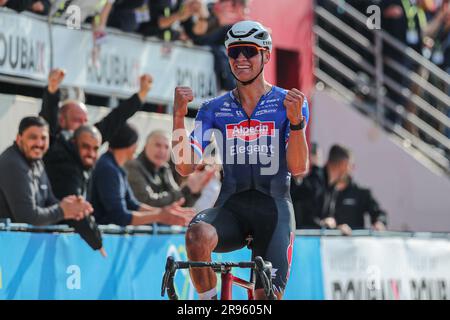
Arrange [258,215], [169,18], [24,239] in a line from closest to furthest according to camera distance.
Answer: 1. [258,215]
2. [24,239]
3. [169,18]

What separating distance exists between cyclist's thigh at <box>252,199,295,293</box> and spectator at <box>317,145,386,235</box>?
5725 mm

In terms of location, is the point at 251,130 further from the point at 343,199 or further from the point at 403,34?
the point at 403,34

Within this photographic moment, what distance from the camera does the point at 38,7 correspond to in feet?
40.9

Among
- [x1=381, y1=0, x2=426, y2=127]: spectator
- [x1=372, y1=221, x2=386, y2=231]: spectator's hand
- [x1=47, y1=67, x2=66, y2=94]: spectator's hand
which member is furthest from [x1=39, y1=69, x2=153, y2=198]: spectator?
[x1=381, y1=0, x2=426, y2=127]: spectator

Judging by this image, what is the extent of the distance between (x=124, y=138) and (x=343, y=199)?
12.5 ft

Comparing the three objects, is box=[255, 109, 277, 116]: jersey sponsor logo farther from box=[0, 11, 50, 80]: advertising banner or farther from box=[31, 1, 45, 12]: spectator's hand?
box=[31, 1, 45, 12]: spectator's hand

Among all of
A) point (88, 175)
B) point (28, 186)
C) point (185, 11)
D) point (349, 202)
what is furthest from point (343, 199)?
point (28, 186)

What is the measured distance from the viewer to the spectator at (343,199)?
560 inches

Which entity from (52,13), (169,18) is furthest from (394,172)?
(52,13)

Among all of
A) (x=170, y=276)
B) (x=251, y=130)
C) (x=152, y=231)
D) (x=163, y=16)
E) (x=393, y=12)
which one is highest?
(x=393, y=12)

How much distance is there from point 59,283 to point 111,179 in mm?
1703

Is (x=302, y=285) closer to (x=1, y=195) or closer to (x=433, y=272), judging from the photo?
(x=433, y=272)

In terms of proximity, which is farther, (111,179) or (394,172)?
(394,172)
